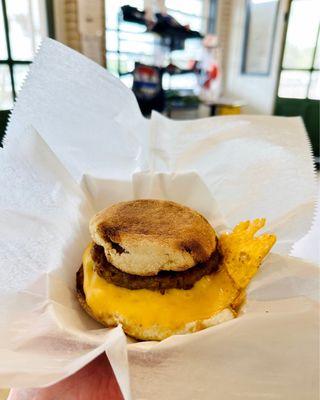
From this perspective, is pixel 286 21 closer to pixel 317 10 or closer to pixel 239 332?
pixel 317 10

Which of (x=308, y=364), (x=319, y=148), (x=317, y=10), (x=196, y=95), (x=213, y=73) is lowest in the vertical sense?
(x=319, y=148)

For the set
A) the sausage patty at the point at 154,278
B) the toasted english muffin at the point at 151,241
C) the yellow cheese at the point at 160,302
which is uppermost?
the toasted english muffin at the point at 151,241

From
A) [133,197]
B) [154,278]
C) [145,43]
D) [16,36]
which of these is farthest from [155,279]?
[145,43]

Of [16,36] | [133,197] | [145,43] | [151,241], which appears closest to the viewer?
[151,241]

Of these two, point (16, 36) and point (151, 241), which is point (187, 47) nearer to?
point (16, 36)

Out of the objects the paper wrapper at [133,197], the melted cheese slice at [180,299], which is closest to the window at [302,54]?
the paper wrapper at [133,197]

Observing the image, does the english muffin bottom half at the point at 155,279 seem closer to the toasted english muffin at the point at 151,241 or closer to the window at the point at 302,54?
the toasted english muffin at the point at 151,241

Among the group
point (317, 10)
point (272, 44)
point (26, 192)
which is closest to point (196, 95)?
point (272, 44)
